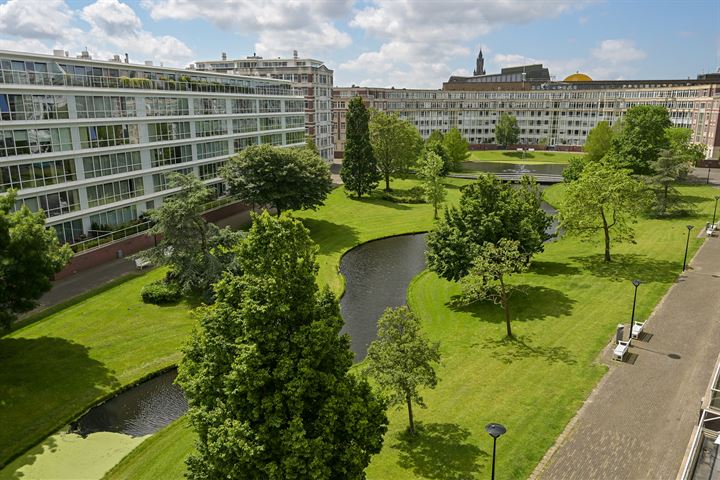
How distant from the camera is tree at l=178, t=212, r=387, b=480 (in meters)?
14.7

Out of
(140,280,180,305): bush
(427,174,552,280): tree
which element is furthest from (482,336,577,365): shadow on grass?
(140,280,180,305): bush

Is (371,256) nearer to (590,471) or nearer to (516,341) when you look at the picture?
(516,341)

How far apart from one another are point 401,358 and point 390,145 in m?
65.5

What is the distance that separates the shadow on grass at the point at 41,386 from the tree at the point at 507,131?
12515 cm

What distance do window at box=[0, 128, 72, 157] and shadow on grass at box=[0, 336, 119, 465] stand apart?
51.0ft

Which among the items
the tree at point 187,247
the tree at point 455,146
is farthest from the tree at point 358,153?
the tree at point 187,247

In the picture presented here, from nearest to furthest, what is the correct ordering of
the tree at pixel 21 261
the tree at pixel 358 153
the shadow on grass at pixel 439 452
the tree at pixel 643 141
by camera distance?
the shadow on grass at pixel 439 452 → the tree at pixel 21 261 → the tree at pixel 643 141 → the tree at pixel 358 153

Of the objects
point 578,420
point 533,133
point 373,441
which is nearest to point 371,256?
point 578,420

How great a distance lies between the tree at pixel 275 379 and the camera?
48.2 feet

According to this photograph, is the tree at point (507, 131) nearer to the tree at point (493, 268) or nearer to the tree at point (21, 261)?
the tree at point (493, 268)

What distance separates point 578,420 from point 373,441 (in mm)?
11996

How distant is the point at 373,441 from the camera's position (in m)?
16.7

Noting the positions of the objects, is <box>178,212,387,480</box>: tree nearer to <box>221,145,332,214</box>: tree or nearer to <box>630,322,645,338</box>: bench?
<box>630,322,645,338</box>: bench

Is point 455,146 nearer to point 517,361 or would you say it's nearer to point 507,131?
point 507,131
